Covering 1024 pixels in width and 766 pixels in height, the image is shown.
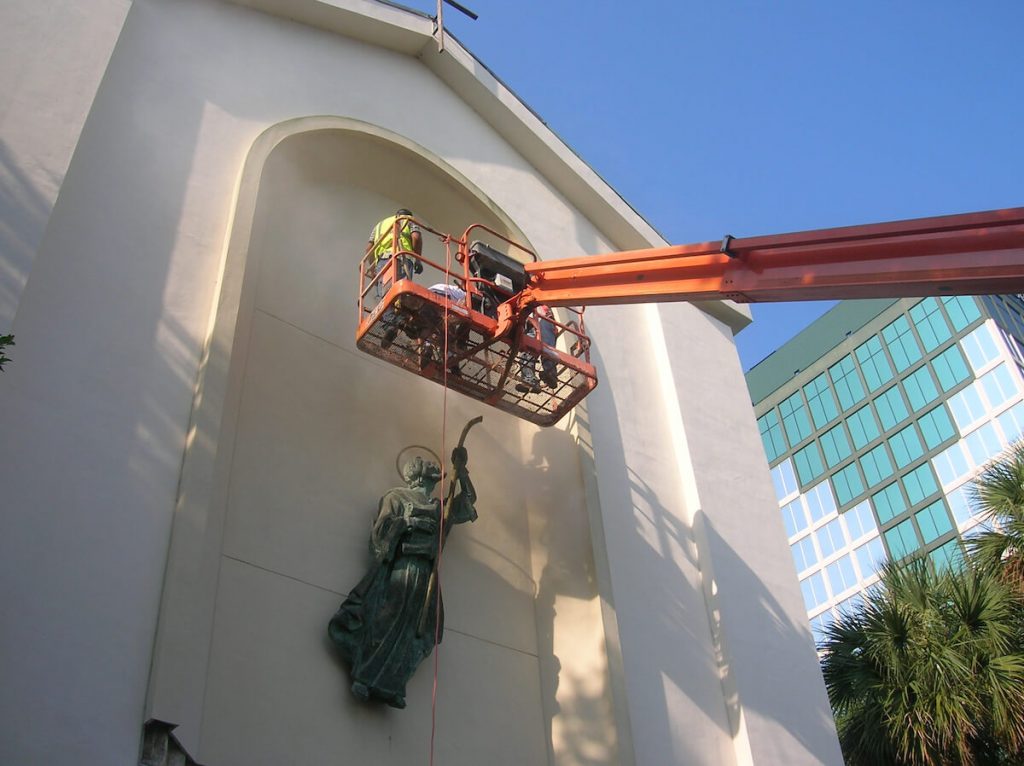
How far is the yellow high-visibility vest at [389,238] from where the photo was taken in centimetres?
1135

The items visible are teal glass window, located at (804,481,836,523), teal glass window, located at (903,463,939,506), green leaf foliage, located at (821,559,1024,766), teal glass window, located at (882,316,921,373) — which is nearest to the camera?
green leaf foliage, located at (821,559,1024,766)

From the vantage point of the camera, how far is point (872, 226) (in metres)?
8.89

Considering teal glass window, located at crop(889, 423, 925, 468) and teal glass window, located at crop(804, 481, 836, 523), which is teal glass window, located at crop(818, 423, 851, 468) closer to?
teal glass window, located at crop(804, 481, 836, 523)

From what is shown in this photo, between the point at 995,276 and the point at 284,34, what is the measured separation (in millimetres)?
8903

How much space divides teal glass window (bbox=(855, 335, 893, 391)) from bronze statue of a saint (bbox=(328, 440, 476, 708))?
3982cm

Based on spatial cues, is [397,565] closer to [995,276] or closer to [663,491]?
[663,491]

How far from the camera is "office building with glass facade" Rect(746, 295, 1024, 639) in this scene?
4247 centimetres

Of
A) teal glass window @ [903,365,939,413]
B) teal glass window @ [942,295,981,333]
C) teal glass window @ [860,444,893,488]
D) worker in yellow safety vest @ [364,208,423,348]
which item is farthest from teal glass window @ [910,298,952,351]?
worker in yellow safety vest @ [364,208,423,348]

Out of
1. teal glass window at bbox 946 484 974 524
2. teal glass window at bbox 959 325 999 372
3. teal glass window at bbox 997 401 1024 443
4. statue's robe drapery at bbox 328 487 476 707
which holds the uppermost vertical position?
teal glass window at bbox 959 325 999 372

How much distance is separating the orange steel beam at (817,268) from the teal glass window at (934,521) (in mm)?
35867

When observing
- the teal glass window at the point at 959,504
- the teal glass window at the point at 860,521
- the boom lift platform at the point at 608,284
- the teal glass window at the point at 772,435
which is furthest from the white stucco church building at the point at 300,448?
the teal glass window at the point at 772,435

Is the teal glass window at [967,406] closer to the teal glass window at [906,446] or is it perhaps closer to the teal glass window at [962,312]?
the teal glass window at [906,446]

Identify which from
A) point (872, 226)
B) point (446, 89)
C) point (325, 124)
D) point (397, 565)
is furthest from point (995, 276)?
point (446, 89)

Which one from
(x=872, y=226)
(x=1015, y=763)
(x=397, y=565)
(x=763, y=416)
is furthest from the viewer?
(x=763, y=416)
